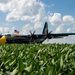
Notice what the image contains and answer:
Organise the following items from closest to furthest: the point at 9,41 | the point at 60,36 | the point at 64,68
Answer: the point at 64,68 → the point at 9,41 → the point at 60,36

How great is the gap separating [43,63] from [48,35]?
64.3 m

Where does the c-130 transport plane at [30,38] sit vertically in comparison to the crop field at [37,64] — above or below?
below

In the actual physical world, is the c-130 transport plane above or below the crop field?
below

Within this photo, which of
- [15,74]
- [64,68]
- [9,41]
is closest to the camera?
[15,74]

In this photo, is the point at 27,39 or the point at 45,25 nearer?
the point at 27,39

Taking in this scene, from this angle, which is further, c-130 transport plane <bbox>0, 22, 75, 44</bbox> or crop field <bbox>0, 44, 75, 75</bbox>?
c-130 transport plane <bbox>0, 22, 75, 44</bbox>

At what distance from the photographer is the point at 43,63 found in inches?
140

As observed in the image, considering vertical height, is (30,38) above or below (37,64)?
below

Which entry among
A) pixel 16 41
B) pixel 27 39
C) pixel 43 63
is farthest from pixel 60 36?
pixel 43 63

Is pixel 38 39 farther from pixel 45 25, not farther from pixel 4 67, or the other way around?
pixel 4 67

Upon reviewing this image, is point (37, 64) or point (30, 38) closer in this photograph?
point (37, 64)

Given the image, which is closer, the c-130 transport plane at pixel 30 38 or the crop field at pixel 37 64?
the crop field at pixel 37 64

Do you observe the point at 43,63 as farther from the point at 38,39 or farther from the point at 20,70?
the point at 38,39

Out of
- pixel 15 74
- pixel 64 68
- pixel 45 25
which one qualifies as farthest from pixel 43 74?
pixel 45 25
